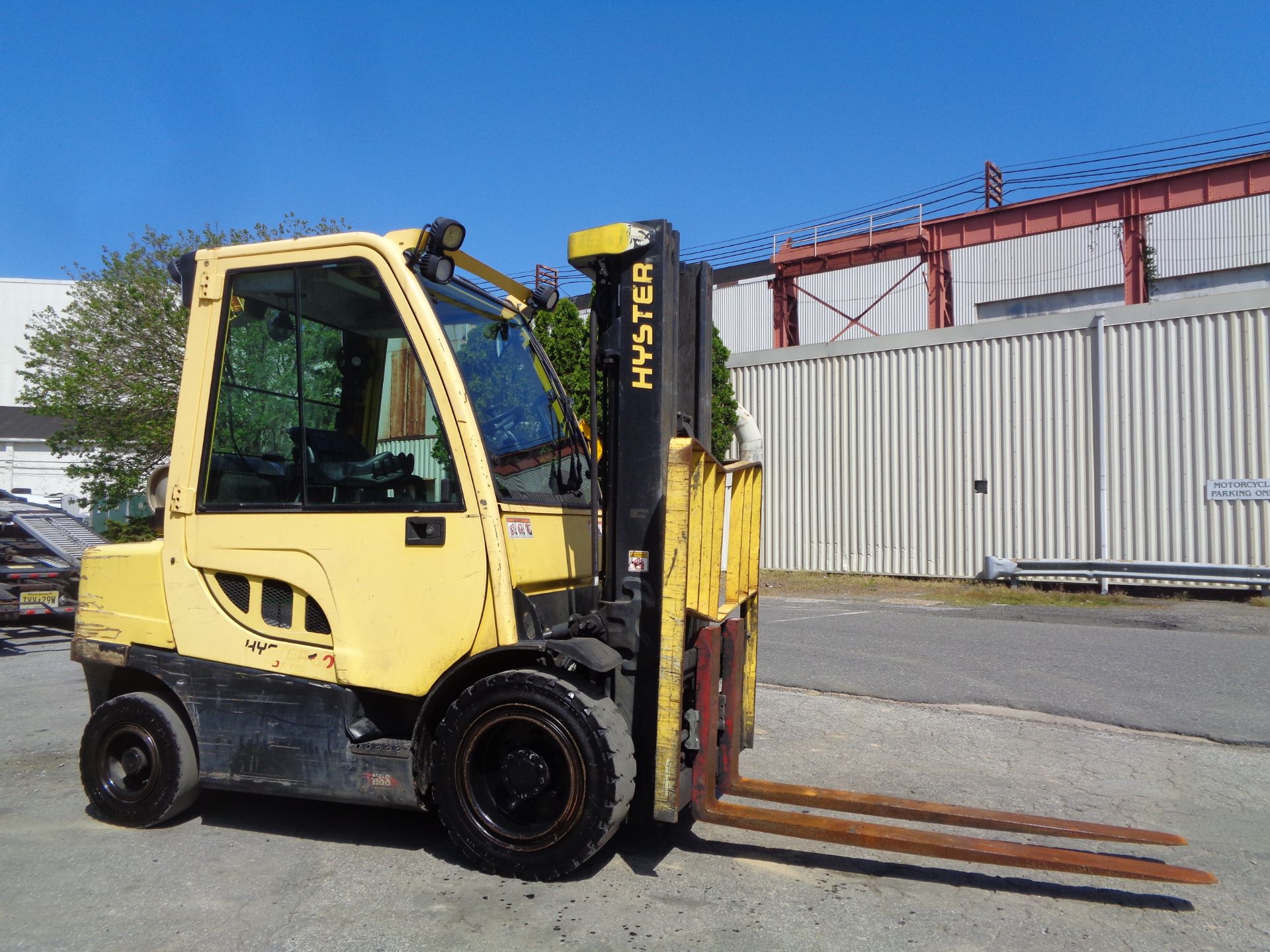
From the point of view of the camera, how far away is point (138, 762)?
190 inches

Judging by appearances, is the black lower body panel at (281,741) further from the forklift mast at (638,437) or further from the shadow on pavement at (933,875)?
the shadow on pavement at (933,875)

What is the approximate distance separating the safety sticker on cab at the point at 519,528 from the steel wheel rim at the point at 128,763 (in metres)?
2.10

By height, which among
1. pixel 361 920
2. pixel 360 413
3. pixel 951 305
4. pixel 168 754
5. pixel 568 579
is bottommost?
pixel 361 920

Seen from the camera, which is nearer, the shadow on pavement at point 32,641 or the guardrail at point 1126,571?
the shadow on pavement at point 32,641

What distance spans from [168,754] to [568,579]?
2.07 meters

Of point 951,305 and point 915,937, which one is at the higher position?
point 951,305

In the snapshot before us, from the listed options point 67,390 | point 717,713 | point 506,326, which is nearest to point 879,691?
point 717,713

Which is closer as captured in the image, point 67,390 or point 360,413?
point 360,413

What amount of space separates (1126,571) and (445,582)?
15754 mm

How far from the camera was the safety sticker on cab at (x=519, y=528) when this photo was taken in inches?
168

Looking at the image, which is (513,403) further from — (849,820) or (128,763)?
(128,763)

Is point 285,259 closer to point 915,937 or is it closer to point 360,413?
point 360,413

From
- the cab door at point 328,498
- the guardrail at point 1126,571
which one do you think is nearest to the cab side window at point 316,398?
the cab door at point 328,498

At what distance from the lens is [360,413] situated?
470 centimetres
